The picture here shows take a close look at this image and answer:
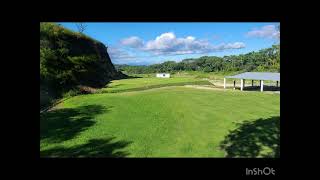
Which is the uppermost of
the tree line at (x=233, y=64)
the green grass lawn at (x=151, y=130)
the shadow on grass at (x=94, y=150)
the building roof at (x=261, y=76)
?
the tree line at (x=233, y=64)

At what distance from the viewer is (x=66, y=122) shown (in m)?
11.2

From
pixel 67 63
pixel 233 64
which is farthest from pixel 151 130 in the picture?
pixel 233 64

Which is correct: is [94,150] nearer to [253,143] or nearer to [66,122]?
[66,122]

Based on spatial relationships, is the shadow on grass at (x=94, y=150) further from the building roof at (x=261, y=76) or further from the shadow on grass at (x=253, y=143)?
the building roof at (x=261, y=76)

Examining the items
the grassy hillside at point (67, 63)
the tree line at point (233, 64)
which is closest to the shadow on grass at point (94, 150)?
the grassy hillside at point (67, 63)

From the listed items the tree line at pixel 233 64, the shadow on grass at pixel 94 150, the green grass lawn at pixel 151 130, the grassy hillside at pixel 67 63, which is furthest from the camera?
the tree line at pixel 233 64

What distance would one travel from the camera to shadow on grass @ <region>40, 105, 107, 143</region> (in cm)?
966

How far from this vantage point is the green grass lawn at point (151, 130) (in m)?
8.05

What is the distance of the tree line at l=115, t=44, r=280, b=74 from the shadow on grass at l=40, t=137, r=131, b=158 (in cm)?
1616

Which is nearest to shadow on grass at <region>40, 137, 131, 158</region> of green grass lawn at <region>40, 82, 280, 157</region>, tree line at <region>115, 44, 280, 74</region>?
green grass lawn at <region>40, 82, 280, 157</region>

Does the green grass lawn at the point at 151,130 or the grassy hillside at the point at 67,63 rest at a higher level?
the grassy hillside at the point at 67,63
